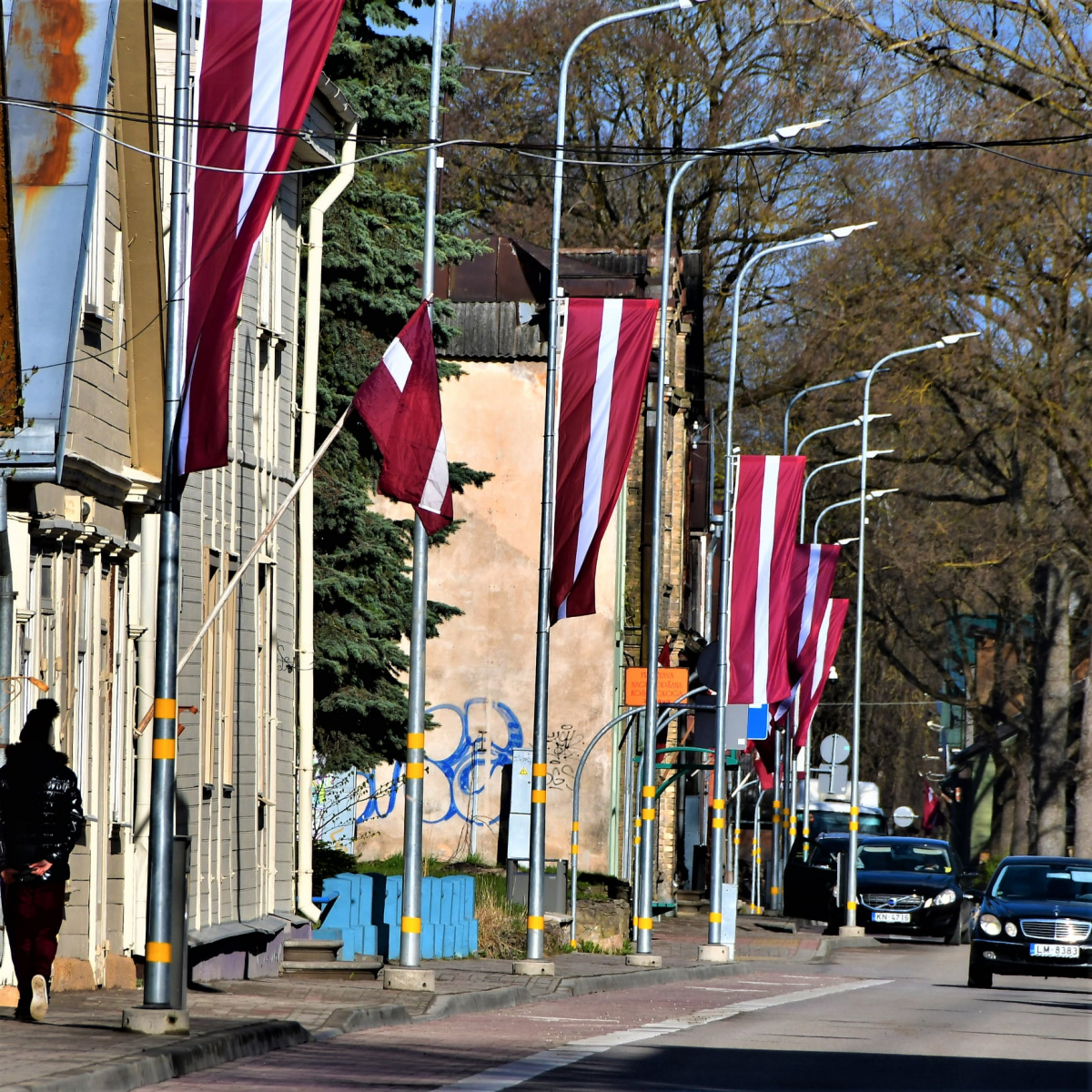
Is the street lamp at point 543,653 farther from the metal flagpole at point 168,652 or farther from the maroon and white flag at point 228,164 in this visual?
the metal flagpole at point 168,652

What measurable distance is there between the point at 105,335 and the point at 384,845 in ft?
66.9

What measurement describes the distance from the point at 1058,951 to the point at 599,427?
322 inches

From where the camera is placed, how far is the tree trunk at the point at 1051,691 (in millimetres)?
49688

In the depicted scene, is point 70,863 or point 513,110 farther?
point 513,110

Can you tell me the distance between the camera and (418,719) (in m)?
19.3

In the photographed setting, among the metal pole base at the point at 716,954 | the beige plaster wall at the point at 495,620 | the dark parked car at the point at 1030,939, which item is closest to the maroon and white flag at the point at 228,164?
the dark parked car at the point at 1030,939

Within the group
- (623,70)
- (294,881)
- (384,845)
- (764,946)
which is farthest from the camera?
(623,70)

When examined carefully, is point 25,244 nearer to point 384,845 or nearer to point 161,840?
point 161,840

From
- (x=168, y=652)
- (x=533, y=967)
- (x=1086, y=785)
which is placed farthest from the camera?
(x=1086, y=785)

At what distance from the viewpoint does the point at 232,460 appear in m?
20.3

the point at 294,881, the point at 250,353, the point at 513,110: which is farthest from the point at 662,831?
the point at 250,353

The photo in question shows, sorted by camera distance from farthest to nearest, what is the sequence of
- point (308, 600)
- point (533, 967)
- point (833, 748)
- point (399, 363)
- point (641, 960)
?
1. point (833, 748)
2. point (641, 960)
3. point (308, 600)
4. point (533, 967)
5. point (399, 363)

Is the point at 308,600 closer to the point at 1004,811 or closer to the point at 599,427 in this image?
the point at 599,427

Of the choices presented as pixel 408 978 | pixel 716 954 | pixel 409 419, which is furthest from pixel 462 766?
pixel 409 419
